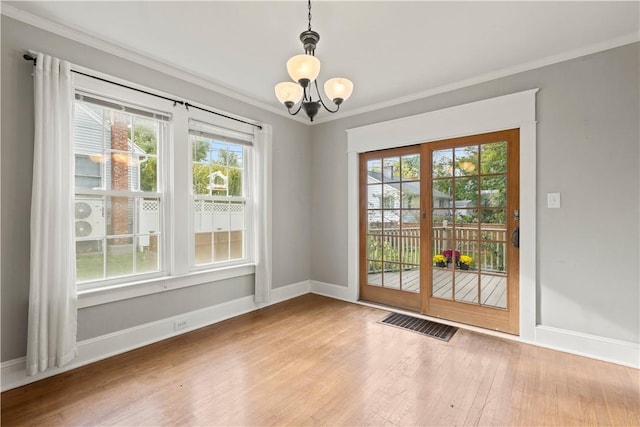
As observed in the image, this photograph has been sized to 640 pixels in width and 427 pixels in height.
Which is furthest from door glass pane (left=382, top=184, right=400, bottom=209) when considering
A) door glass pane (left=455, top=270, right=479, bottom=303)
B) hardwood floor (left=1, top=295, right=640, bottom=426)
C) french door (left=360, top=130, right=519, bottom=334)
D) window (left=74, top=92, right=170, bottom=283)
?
window (left=74, top=92, right=170, bottom=283)

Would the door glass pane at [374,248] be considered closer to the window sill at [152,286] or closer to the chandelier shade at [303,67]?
the window sill at [152,286]

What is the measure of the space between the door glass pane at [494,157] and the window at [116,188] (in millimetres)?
3241

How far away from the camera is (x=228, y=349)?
8.65 ft

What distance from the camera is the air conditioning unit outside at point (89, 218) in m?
2.42

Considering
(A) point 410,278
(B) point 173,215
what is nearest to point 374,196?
(A) point 410,278

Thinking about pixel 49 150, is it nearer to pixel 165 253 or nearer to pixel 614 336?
pixel 165 253

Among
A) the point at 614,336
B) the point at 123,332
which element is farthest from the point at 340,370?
the point at 614,336

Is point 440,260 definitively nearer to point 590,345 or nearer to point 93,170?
point 590,345

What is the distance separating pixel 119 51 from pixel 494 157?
11.9 ft

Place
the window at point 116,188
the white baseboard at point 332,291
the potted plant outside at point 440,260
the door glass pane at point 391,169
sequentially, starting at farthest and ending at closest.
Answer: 1. the white baseboard at point 332,291
2. the door glass pane at point 391,169
3. the potted plant outside at point 440,260
4. the window at point 116,188

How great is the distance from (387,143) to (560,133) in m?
1.69

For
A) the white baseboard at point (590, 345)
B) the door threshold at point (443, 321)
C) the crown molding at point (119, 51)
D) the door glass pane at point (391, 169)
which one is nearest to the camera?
the crown molding at point (119, 51)

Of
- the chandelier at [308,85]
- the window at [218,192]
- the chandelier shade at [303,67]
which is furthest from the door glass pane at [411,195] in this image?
the chandelier shade at [303,67]

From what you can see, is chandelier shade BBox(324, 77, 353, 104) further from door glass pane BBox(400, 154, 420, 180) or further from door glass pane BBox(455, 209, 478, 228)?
door glass pane BBox(455, 209, 478, 228)
